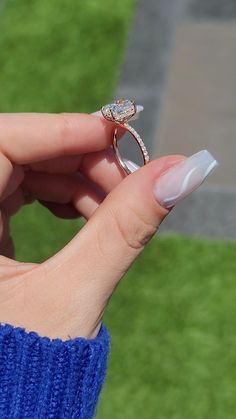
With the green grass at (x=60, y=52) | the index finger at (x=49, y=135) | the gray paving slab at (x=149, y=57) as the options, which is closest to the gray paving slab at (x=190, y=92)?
the gray paving slab at (x=149, y=57)

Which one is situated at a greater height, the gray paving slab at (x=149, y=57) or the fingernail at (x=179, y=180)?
the fingernail at (x=179, y=180)

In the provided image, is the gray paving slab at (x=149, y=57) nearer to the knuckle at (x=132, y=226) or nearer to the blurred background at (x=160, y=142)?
the blurred background at (x=160, y=142)

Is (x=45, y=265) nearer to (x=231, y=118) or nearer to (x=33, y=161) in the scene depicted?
(x=33, y=161)

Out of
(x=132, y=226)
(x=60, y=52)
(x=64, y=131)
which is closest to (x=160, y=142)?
(x=60, y=52)

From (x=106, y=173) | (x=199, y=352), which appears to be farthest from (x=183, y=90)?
(x=106, y=173)

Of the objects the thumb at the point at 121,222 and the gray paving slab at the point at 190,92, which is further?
the gray paving slab at the point at 190,92

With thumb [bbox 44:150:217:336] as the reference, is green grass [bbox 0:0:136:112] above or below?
below

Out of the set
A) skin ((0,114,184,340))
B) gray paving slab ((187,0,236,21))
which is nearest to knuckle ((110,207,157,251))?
skin ((0,114,184,340))

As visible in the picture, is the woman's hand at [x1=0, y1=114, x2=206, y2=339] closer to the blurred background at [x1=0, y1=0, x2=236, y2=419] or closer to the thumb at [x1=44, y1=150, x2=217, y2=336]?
the thumb at [x1=44, y1=150, x2=217, y2=336]

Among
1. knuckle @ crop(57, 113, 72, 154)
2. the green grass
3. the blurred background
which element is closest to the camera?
knuckle @ crop(57, 113, 72, 154)
